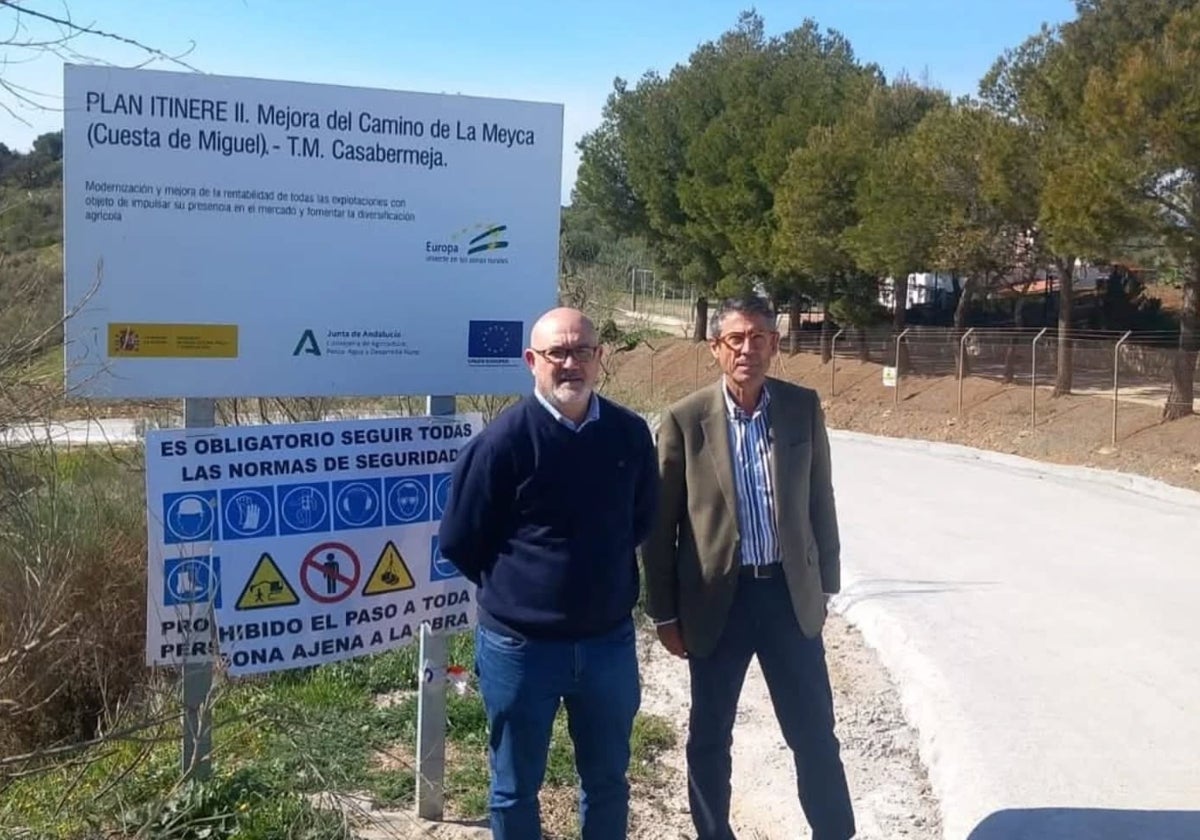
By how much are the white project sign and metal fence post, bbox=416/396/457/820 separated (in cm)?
93

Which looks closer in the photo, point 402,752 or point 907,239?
point 402,752

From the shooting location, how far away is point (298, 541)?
4.37 m

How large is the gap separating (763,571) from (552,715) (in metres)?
0.81

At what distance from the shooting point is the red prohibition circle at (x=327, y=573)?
439 centimetres

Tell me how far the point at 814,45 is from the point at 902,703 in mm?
45809

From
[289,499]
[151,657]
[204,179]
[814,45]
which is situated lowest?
[151,657]

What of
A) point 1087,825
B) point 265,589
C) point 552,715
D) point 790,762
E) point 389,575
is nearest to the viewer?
point 552,715

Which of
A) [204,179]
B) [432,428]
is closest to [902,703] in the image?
[432,428]

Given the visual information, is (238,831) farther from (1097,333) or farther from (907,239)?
(1097,333)

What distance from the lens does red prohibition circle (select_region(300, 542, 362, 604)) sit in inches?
173

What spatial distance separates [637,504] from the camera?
3.77 metres

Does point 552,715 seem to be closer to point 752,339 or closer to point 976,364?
point 752,339

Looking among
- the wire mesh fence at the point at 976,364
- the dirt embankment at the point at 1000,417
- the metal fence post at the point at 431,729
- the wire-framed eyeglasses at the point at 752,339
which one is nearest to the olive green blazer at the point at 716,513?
the wire-framed eyeglasses at the point at 752,339

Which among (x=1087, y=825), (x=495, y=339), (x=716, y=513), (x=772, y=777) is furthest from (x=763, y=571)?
(x=1087, y=825)
